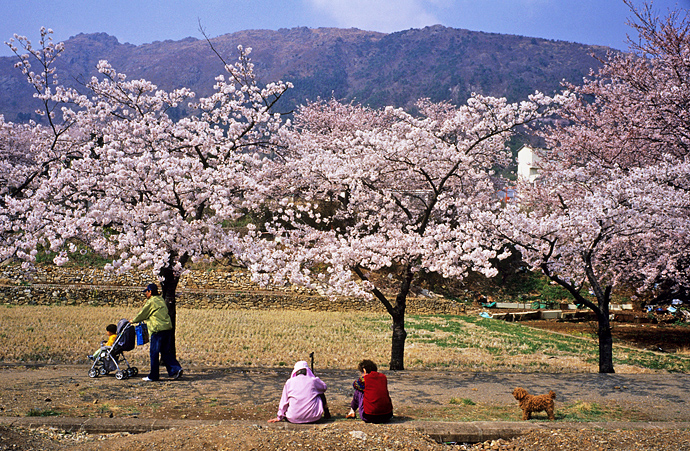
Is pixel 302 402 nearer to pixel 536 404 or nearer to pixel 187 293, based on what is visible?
pixel 536 404

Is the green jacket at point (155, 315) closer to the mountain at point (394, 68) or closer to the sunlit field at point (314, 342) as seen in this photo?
the sunlit field at point (314, 342)

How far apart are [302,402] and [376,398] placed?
1.02 metres

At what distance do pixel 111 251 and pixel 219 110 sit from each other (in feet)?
13.5

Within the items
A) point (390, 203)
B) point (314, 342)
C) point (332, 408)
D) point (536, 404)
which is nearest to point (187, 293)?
point (314, 342)

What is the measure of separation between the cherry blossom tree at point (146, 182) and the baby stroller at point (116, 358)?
1.23 m

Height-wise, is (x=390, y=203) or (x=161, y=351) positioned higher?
(x=390, y=203)

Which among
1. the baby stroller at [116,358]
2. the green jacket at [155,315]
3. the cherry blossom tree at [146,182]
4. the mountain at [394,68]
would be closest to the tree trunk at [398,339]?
the cherry blossom tree at [146,182]

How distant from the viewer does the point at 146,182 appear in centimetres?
960

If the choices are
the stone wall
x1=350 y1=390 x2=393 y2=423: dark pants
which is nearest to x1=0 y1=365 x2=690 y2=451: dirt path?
x1=350 y1=390 x2=393 y2=423: dark pants

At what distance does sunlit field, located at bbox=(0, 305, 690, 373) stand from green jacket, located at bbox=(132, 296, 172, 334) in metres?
2.94

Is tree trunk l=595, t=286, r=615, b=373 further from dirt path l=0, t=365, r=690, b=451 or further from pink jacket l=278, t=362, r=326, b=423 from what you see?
pink jacket l=278, t=362, r=326, b=423

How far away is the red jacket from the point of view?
6938 millimetres

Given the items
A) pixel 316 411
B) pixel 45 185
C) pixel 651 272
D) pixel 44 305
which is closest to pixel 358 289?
pixel 316 411

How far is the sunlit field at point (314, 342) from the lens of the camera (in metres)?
13.1
